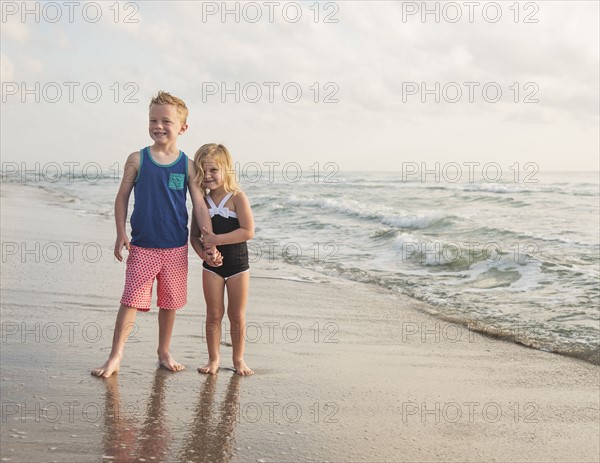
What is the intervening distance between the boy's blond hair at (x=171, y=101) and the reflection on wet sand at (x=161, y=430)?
1.61m

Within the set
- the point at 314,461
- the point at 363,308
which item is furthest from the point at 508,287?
the point at 314,461

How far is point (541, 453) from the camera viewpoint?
3.13m

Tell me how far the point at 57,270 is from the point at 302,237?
22.0 ft

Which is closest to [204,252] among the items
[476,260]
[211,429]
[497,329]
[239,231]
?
[239,231]

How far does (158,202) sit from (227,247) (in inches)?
19.8

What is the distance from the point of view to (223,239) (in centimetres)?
391

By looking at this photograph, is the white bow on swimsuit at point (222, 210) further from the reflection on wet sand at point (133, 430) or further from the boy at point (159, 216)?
the reflection on wet sand at point (133, 430)

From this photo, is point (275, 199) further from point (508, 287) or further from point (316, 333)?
point (316, 333)

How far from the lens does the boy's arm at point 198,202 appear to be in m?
3.91

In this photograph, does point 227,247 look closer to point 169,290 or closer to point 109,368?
point 169,290

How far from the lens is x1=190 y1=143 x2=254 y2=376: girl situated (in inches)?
154

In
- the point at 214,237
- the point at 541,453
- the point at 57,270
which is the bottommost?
the point at 541,453

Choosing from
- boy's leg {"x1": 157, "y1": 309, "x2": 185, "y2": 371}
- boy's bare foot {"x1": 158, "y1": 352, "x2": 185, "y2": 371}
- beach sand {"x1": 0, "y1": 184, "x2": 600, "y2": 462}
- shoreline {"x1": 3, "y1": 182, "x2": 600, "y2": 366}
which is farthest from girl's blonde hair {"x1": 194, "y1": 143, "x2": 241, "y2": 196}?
shoreline {"x1": 3, "y1": 182, "x2": 600, "y2": 366}

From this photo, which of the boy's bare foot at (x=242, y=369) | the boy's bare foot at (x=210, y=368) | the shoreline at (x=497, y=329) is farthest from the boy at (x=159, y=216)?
the shoreline at (x=497, y=329)
